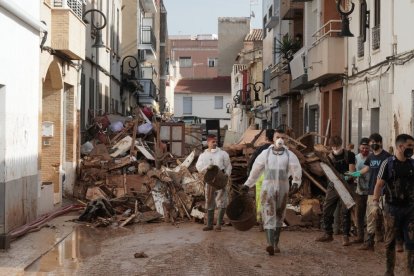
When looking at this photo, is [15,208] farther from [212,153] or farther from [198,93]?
[198,93]

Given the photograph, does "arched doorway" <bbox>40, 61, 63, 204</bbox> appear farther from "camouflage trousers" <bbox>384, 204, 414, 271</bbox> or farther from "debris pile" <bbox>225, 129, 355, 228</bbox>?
"camouflage trousers" <bbox>384, 204, 414, 271</bbox>

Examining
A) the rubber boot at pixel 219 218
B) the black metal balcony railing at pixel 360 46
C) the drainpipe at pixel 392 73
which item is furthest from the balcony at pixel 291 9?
the rubber boot at pixel 219 218

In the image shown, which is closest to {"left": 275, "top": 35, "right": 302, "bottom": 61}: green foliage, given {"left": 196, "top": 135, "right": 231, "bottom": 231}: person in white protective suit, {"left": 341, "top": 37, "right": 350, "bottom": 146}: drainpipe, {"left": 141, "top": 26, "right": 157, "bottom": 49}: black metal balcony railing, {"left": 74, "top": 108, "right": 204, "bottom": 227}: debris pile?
{"left": 74, "top": 108, "right": 204, "bottom": 227}: debris pile

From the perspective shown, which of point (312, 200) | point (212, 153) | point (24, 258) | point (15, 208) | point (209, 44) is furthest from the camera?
point (209, 44)

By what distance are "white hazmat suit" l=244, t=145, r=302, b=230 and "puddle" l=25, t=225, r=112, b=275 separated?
8.88ft

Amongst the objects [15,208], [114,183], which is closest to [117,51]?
[114,183]

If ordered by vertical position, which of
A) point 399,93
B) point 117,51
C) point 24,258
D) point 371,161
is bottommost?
point 24,258

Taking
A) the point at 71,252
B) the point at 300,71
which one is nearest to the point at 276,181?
the point at 71,252

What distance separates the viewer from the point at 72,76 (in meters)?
19.6

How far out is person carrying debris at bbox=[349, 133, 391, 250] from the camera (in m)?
12.0

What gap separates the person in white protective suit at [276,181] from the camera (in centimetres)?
1214

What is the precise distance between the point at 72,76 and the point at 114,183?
9.71 feet

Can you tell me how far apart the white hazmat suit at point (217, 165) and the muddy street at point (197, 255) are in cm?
62

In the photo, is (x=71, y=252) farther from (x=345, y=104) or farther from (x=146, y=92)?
(x=146, y=92)
